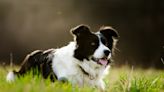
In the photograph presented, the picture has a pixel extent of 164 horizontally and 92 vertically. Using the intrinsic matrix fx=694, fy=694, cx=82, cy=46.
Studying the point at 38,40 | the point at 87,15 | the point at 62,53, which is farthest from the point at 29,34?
the point at 62,53

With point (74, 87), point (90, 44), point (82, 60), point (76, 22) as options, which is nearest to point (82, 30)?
point (90, 44)

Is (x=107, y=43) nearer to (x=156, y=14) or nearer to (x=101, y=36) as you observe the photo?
(x=101, y=36)

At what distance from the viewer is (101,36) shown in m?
10.9

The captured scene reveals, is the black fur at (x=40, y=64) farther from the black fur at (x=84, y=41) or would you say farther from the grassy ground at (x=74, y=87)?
the grassy ground at (x=74, y=87)

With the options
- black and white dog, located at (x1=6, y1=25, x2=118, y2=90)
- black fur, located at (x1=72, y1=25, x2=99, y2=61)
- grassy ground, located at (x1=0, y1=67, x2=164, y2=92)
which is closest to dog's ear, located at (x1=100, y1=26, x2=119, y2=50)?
black and white dog, located at (x1=6, y1=25, x2=118, y2=90)

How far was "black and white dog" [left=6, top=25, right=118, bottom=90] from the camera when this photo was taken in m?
10.9

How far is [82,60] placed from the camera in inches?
→ 434

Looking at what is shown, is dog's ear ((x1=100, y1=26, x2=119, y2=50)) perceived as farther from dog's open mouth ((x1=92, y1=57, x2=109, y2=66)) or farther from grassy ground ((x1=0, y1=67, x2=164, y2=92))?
grassy ground ((x1=0, y1=67, x2=164, y2=92))

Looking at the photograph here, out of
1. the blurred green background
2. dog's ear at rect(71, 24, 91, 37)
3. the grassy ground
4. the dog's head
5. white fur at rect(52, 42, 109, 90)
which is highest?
the blurred green background

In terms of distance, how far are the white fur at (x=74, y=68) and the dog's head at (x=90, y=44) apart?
0.10 m

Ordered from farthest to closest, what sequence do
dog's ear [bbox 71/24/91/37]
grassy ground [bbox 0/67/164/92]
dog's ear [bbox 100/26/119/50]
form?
dog's ear [bbox 100/26/119/50], dog's ear [bbox 71/24/91/37], grassy ground [bbox 0/67/164/92]

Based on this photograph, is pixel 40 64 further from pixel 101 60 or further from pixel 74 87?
pixel 74 87

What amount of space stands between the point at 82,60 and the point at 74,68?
0.18m

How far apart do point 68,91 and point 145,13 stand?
2121 cm
